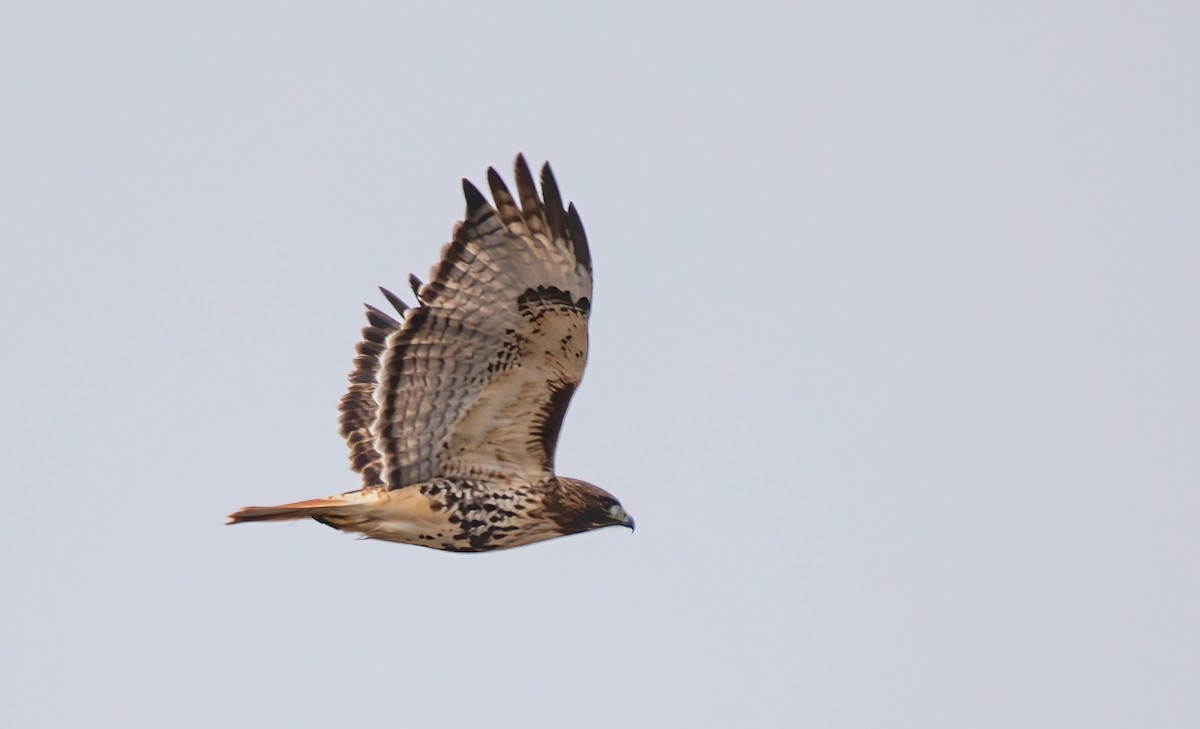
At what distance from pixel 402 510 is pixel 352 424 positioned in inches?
55.5

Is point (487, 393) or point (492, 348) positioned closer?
point (492, 348)

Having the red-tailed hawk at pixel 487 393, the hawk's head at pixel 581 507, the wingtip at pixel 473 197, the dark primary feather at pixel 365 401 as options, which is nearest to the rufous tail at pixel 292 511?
the red-tailed hawk at pixel 487 393

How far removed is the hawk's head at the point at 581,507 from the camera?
10578 mm

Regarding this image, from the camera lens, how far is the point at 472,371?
397 inches

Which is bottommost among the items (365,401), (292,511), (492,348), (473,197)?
(292,511)

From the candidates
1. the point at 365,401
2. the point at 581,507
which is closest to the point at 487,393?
the point at 581,507

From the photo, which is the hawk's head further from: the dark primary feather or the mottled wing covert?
the dark primary feather

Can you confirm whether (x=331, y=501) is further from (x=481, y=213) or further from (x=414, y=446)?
(x=481, y=213)

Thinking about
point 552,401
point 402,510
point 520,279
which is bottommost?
point 402,510

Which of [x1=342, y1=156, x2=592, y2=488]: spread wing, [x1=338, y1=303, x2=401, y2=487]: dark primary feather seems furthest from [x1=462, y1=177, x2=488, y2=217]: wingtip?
[x1=338, y1=303, x2=401, y2=487]: dark primary feather

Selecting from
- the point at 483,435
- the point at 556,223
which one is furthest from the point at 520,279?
the point at 483,435

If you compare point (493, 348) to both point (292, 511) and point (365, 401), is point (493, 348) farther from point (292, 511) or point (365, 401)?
point (365, 401)

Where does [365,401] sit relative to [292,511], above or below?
above

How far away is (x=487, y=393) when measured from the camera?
10180mm
